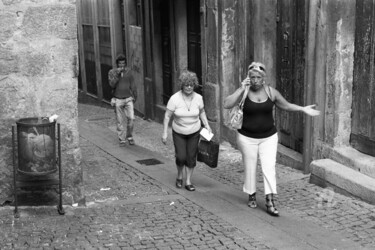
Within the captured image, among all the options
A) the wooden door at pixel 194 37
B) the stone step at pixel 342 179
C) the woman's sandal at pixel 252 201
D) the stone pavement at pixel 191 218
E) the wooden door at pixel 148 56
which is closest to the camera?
the stone pavement at pixel 191 218

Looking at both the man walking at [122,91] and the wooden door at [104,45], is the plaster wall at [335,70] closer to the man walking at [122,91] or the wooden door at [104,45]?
the man walking at [122,91]

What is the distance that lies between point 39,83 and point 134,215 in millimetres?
1777

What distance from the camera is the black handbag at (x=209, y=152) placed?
27.8 ft

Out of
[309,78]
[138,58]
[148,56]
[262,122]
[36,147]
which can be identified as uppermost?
[309,78]

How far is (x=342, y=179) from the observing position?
26.1 ft

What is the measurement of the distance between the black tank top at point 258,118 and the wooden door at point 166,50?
281 inches

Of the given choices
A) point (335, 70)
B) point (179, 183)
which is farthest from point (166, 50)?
point (335, 70)

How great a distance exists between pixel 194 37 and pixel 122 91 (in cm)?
198

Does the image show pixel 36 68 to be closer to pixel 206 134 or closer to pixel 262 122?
pixel 206 134

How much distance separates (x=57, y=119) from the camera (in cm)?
739

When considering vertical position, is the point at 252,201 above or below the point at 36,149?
below

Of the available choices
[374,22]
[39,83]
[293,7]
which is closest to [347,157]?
[374,22]

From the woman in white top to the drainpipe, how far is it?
4.72ft

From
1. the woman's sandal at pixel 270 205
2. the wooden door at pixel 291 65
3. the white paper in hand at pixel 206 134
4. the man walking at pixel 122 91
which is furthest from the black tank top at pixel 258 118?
the man walking at pixel 122 91
